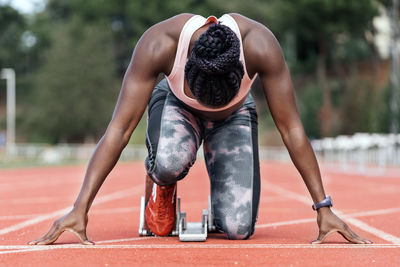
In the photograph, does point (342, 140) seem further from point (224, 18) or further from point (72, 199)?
point (224, 18)

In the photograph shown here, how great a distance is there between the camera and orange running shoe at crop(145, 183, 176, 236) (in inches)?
178

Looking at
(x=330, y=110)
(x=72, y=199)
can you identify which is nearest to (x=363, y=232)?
(x=72, y=199)

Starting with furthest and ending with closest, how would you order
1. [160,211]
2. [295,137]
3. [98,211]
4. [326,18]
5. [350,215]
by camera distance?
[326,18], [98,211], [350,215], [160,211], [295,137]

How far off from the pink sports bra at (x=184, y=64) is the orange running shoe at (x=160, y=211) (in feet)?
2.16

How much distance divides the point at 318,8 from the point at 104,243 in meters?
38.1

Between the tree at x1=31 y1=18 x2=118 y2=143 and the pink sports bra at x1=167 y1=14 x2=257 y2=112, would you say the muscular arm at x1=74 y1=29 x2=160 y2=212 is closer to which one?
the pink sports bra at x1=167 y1=14 x2=257 y2=112

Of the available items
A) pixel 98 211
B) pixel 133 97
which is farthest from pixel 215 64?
pixel 98 211

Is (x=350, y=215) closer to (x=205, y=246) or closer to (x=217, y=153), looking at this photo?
(x=217, y=153)

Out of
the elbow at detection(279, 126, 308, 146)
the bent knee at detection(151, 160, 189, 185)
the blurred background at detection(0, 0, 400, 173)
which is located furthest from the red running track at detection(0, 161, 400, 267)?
the blurred background at detection(0, 0, 400, 173)

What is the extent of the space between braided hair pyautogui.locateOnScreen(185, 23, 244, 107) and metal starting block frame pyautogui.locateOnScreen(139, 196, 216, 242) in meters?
0.99

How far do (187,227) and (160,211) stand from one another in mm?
277

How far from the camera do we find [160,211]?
178 inches

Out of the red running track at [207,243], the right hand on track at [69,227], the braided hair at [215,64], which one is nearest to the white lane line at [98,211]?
the red running track at [207,243]

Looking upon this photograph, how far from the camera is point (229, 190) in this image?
4.66 meters
